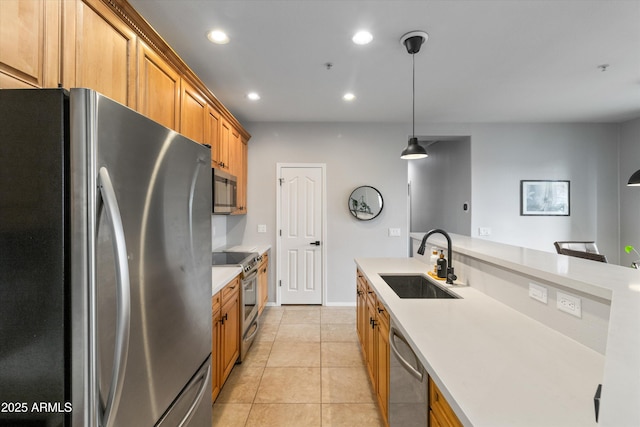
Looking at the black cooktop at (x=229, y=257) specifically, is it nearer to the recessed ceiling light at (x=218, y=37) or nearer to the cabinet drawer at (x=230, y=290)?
the cabinet drawer at (x=230, y=290)

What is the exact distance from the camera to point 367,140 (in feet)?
14.2

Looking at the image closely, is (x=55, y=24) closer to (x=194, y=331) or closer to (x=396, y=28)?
(x=194, y=331)

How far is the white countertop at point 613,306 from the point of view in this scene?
447 millimetres

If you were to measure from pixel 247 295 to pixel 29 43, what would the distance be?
229 centimetres

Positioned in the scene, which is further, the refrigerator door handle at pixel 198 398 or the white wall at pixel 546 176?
the white wall at pixel 546 176

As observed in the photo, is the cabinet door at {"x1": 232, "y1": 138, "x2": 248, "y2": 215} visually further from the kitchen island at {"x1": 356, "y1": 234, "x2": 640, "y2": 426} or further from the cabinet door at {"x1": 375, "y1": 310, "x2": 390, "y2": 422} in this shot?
the kitchen island at {"x1": 356, "y1": 234, "x2": 640, "y2": 426}

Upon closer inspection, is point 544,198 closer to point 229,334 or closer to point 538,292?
point 538,292

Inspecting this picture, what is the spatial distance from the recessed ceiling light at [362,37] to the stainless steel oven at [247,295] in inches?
83.0

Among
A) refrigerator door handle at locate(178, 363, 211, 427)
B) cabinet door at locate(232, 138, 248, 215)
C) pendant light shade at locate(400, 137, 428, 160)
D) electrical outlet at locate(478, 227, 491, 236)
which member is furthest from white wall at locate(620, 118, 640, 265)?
refrigerator door handle at locate(178, 363, 211, 427)

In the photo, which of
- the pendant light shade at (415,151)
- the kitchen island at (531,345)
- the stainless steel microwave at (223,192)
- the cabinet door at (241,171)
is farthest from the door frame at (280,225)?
the kitchen island at (531,345)

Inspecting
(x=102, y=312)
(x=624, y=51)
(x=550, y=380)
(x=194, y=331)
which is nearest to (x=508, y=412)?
(x=550, y=380)

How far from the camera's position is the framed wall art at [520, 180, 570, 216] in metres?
4.37

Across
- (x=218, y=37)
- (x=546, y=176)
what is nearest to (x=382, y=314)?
(x=218, y=37)

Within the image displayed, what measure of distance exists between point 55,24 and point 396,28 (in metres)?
1.94
